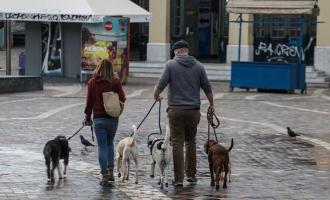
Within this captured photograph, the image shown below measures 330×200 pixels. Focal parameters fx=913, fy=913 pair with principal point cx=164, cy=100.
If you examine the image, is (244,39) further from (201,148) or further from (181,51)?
(181,51)

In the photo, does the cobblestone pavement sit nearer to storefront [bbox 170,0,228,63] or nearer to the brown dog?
the brown dog

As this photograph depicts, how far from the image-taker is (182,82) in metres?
11.1

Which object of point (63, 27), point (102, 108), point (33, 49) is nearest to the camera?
point (102, 108)

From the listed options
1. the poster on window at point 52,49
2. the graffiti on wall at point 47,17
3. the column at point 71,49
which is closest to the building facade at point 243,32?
the graffiti on wall at point 47,17

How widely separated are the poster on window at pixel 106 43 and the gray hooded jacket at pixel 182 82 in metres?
18.4

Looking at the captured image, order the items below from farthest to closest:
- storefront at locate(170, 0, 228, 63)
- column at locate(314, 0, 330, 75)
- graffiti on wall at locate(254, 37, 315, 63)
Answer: storefront at locate(170, 0, 228, 63) → graffiti on wall at locate(254, 37, 315, 63) → column at locate(314, 0, 330, 75)

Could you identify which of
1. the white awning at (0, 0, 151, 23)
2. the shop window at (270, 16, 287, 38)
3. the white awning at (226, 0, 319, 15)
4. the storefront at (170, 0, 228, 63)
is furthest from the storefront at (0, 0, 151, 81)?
the storefront at (170, 0, 228, 63)

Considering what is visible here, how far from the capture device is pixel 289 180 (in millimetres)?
11859

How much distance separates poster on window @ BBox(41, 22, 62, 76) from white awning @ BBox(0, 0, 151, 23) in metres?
1.12

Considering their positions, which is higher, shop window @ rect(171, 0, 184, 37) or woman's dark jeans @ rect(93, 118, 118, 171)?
shop window @ rect(171, 0, 184, 37)

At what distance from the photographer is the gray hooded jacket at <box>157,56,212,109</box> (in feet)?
36.3

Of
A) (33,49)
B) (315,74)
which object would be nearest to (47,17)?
(33,49)

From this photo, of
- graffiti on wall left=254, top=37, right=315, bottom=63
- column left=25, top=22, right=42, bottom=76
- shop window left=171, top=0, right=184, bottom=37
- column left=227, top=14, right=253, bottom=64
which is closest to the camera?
column left=25, top=22, right=42, bottom=76

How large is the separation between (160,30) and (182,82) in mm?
25562
